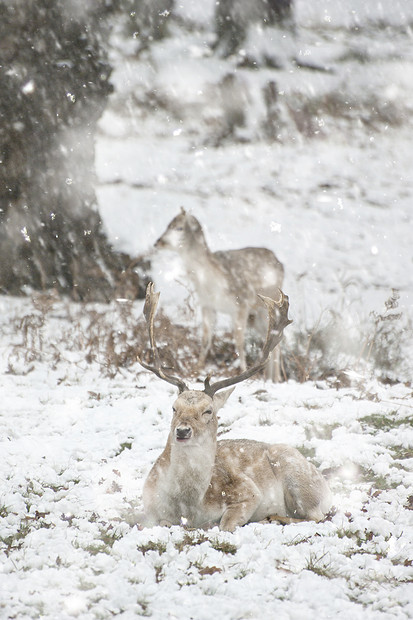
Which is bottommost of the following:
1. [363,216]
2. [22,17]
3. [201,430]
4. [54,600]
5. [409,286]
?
[54,600]

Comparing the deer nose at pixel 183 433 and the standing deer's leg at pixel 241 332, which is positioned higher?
the standing deer's leg at pixel 241 332

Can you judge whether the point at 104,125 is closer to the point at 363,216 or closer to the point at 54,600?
the point at 363,216

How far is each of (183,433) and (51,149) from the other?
9.86 meters

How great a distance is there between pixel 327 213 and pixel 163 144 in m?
7.22

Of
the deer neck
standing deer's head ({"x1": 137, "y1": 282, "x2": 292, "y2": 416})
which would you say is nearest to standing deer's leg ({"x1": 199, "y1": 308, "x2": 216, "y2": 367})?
standing deer's head ({"x1": 137, "y1": 282, "x2": 292, "y2": 416})

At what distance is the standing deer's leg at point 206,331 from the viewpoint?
31.6 feet

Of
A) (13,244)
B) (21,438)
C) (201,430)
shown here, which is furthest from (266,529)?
(13,244)

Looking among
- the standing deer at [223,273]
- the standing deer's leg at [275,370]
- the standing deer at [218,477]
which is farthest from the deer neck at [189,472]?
the standing deer at [223,273]

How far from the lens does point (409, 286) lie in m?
17.0

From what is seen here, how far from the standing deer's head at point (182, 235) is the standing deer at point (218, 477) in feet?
18.3

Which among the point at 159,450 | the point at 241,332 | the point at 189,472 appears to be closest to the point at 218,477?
the point at 189,472

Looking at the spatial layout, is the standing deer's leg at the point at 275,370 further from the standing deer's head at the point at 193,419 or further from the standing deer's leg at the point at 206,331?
the standing deer's head at the point at 193,419

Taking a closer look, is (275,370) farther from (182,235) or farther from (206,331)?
(182,235)

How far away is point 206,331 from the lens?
10.1m
